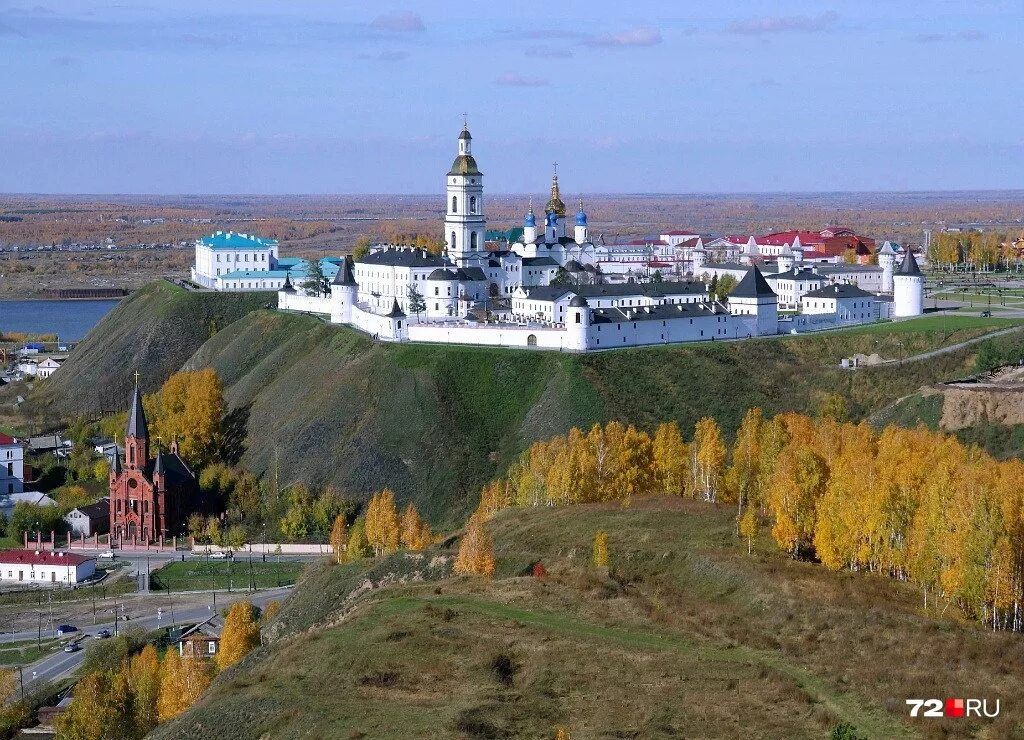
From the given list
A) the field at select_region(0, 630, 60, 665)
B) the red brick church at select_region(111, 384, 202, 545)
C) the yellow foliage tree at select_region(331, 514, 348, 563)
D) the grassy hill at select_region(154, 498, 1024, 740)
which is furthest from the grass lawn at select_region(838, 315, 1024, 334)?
the field at select_region(0, 630, 60, 665)

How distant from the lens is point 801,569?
138ft

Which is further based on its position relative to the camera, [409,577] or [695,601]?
[409,577]

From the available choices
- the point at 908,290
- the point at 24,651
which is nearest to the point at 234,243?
the point at 908,290

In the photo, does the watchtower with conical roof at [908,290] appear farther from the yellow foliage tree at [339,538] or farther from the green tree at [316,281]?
the yellow foliage tree at [339,538]

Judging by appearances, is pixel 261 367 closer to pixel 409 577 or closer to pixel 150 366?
pixel 150 366

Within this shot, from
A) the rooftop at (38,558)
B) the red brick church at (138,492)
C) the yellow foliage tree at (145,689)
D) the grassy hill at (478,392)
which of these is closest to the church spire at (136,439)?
the red brick church at (138,492)

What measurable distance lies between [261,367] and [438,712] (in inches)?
2358

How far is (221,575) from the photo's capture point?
65.2 metres

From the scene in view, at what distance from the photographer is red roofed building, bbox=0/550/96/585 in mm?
65375

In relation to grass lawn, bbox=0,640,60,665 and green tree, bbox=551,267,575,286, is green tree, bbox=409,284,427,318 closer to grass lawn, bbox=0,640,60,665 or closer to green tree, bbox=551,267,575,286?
green tree, bbox=551,267,575,286

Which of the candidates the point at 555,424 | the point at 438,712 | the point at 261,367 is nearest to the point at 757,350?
the point at 555,424

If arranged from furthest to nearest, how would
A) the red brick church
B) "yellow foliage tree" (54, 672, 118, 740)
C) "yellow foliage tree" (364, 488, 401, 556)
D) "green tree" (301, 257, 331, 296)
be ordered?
"green tree" (301, 257, 331, 296) → the red brick church → "yellow foliage tree" (364, 488, 401, 556) → "yellow foliage tree" (54, 672, 118, 740)

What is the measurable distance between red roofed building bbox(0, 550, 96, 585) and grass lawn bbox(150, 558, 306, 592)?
3.06m

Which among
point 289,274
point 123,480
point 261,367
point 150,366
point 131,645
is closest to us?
point 131,645
